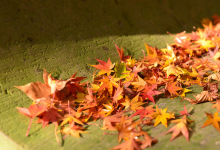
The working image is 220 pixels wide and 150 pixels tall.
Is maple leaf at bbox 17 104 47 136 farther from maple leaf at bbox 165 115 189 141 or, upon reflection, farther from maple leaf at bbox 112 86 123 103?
maple leaf at bbox 165 115 189 141

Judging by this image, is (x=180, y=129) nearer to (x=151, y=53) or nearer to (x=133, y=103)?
(x=133, y=103)

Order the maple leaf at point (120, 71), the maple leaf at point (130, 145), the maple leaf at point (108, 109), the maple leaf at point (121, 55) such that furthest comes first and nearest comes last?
the maple leaf at point (121, 55), the maple leaf at point (120, 71), the maple leaf at point (108, 109), the maple leaf at point (130, 145)

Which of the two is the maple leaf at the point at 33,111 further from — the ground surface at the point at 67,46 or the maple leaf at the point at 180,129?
the maple leaf at the point at 180,129

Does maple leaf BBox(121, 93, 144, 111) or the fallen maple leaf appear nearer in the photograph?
the fallen maple leaf

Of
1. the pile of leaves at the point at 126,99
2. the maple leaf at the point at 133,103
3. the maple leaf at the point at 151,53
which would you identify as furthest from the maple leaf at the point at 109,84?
the maple leaf at the point at 151,53

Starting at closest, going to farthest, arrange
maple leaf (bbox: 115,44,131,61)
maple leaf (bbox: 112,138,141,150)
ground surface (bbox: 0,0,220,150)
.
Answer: maple leaf (bbox: 112,138,141,150), ground surface (bbox: 0,0,220,150), maple leaf (bbox: 115,44,131,61)

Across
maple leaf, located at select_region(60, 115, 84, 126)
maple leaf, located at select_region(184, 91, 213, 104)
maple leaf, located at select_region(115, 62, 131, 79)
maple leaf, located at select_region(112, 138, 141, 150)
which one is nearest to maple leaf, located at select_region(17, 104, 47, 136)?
maple leaf, located at select_region(60, 115, 84, 126)
